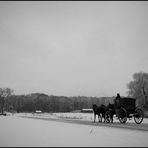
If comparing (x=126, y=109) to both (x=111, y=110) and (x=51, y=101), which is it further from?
(x=51, y=101)

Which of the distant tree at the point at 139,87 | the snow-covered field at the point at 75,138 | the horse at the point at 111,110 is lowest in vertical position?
the snow-covered field at the point at 75,138

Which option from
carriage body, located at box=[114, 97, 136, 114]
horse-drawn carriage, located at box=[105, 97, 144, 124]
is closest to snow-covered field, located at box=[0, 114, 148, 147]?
horse-drawn carriage, located at box=[105, 97, 144, 124]

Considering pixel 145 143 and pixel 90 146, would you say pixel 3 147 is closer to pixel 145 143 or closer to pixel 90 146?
pixel 90 146

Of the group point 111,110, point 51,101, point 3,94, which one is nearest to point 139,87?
point 111,110

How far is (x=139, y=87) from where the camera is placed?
57.2 meters

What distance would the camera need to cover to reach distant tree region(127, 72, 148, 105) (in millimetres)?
54037

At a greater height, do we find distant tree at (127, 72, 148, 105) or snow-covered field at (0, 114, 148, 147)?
distant tree at (127, 72, 148, 105)

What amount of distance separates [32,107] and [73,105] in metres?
38.3

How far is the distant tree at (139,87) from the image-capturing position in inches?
2127

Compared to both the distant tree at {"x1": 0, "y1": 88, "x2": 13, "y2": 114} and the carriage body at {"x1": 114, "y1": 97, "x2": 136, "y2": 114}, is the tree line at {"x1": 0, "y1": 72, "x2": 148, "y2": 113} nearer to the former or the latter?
the distant tree at {"x1": 0, "y1": 88, "x2": 13, "y2": 114}

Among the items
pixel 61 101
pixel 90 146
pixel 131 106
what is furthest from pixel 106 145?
pixel 61 101

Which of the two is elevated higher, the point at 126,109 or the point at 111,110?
the point at 126,109

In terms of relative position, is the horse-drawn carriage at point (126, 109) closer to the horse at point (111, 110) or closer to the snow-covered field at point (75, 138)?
the horse at point (111, 110)

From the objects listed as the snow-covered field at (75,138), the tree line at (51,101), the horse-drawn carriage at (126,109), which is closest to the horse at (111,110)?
the horse-drawn carriage at (126,109)
